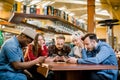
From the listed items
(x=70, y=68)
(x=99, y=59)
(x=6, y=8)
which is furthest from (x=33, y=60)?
(x=6, y=8)

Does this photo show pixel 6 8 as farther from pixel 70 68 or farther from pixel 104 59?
pixel 70 68

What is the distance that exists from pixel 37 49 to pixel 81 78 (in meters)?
1.25

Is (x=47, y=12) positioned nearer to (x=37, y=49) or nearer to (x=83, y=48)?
(x=37, y=49)

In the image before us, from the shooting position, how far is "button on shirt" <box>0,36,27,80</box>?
324cm

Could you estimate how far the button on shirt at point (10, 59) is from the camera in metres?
3.24

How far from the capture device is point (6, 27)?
265 inches

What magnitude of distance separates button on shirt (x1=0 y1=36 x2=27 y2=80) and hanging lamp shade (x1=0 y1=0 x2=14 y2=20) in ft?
8.78

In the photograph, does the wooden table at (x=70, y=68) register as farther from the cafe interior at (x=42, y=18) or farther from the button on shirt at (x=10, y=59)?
the button on shirt at (x=10, y=59)

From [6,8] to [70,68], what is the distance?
3.40 metres

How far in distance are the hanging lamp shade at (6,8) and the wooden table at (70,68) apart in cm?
239

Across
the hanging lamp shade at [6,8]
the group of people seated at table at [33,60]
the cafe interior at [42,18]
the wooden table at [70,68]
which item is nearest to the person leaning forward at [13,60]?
the group of people seated at table at [33,60]

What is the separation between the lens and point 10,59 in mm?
3242

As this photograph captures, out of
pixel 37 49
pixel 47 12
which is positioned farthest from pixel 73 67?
pixel 47 12

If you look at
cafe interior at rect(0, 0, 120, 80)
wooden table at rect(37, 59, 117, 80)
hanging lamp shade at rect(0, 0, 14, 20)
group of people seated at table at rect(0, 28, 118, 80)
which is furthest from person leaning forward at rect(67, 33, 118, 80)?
hanging lamp shade at rect(0, 0, 14, 20)
